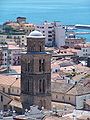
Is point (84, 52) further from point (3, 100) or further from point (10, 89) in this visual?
point (3, 100)

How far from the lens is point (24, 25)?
91812 millimetres

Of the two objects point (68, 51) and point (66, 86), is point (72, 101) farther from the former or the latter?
point (68, 51)

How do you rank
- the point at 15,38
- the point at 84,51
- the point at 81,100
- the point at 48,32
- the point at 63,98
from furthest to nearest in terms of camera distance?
the point at 48,32
the point at 15,38
the point at 84,51
the point at 63,98
the point at 81,100

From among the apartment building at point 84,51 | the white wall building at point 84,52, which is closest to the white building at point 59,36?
the apartment building at point 84,51

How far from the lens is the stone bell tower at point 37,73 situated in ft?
125

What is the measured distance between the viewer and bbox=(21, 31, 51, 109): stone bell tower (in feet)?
125

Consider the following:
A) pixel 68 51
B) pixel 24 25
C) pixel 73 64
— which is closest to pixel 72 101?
pixel 73 64

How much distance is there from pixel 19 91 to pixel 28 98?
285 cm

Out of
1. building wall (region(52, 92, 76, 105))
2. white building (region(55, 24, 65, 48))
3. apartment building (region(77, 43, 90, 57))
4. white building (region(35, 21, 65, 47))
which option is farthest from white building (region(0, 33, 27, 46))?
building wall (region(52, 92, 76, 105))

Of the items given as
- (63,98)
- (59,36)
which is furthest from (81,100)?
(59,36)

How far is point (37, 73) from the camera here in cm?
3825

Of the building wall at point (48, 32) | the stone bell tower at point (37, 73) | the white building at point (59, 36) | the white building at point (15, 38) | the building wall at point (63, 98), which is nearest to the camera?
the stone bell tower at point (37, 73)

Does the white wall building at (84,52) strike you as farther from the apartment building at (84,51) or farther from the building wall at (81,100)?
the building wall at (81,100)

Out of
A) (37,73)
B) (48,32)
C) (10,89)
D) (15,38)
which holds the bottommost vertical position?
(10,89)
